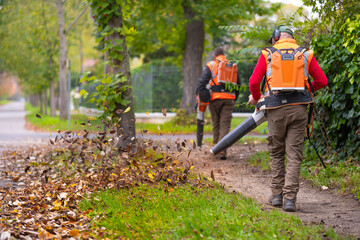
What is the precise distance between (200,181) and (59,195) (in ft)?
6.22

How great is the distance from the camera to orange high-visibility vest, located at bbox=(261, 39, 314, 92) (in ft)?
16.0

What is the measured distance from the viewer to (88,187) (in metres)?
6.23

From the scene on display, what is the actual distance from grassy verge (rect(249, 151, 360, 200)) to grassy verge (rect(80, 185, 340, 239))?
1.61m

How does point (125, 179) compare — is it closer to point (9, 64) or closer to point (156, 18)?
point (156, 18)

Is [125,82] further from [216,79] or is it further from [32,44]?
Answer: [32,44]

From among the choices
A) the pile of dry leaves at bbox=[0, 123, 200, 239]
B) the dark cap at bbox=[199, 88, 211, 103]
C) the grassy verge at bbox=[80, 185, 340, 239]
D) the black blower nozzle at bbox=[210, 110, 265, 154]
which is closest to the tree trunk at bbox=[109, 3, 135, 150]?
the pile of dry leaves at bbox=[0, 123, 200, 239]

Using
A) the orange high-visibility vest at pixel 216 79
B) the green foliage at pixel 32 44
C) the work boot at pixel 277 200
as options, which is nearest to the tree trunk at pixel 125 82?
the orange high-visibility vest at pixel 216 79

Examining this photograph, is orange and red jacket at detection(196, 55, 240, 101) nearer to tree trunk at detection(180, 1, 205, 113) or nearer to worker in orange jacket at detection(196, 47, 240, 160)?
worker in orange jacket at detection(196, 47, 240, 160)

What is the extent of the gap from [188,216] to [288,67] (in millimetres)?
1928

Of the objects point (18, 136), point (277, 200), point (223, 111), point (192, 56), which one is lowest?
point (18, 136)

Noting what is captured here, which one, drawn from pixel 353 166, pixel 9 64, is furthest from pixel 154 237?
pixel 9 64

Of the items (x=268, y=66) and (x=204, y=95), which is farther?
(x=204, y=95)

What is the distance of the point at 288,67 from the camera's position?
192 inches

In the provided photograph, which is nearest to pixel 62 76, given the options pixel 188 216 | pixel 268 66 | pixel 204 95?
pixel 204 95
